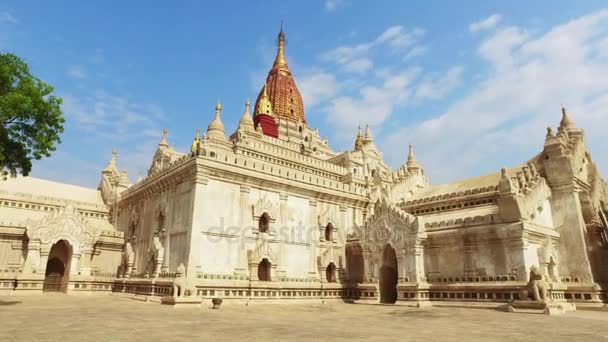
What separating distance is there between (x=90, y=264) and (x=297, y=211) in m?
15.7

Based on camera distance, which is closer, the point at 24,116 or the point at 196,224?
the point at 24,116

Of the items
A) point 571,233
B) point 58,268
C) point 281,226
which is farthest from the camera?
point 58,268

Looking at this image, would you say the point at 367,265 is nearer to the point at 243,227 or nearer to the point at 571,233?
the point at 243,227

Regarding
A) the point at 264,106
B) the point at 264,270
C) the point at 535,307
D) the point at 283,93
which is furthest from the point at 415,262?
the point at 283,93

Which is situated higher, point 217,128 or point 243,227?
point 217,128

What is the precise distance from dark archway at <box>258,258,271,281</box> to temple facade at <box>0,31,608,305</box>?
65 millimetres

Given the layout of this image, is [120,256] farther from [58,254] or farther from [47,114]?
[47,114]

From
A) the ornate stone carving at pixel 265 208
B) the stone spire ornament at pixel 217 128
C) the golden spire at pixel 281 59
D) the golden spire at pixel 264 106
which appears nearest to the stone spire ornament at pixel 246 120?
the stone spire ornament at pixel 217 128

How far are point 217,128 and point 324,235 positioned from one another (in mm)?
15739

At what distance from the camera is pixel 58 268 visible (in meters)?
30.2

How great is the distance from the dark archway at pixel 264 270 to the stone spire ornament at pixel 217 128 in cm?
1517

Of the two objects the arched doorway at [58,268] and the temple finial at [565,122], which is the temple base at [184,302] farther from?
the temple finial at [565,122]

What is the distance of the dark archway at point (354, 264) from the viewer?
27.8m

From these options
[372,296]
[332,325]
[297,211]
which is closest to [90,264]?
[297,211]
